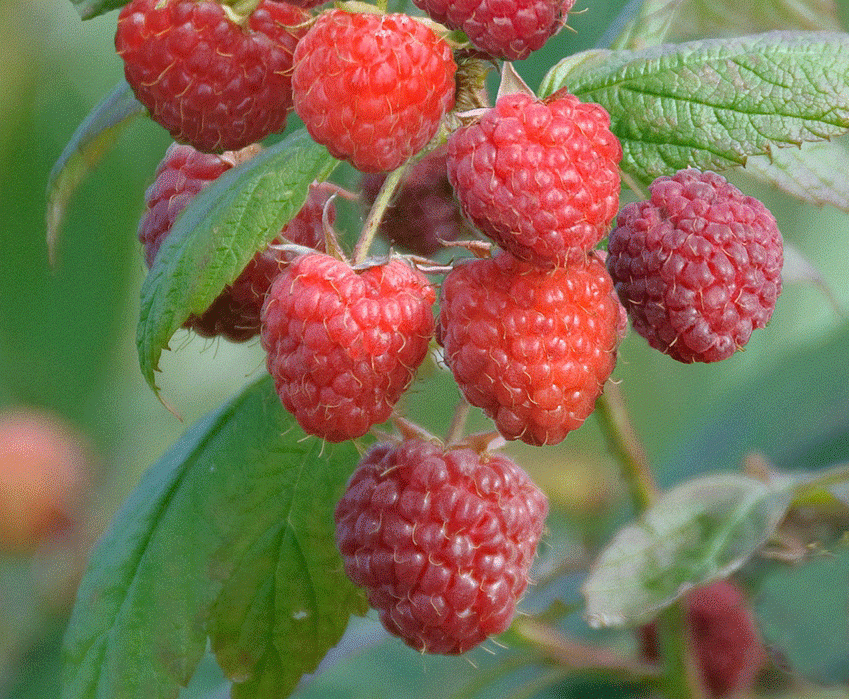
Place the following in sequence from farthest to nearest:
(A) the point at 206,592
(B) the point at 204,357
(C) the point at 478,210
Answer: (B) the point at 204,357 → (A) the point at 206,592 → (C) the point at 478,210

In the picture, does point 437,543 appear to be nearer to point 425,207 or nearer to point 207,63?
point 425,207

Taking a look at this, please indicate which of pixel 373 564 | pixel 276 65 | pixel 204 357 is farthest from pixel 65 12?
pixel 373 564

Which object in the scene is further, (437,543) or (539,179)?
(437,543)

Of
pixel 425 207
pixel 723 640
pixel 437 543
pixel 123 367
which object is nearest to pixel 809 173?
pixel 425 207

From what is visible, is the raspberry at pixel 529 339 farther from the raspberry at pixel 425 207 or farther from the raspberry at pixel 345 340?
the raspberry at pixel 425 207

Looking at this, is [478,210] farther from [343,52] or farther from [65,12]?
[65,12]

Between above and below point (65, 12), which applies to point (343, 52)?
above

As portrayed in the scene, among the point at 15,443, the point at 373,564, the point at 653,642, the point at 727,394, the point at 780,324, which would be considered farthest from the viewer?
the point at 15,443
